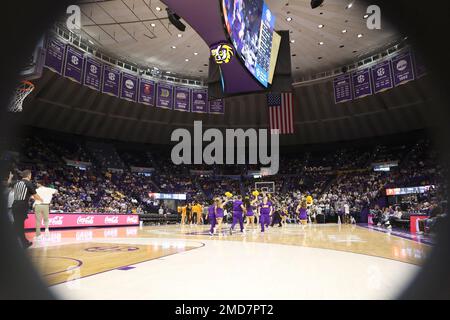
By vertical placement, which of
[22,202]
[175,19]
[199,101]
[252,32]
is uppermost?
[175,19]

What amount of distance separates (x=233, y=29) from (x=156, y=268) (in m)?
5.59

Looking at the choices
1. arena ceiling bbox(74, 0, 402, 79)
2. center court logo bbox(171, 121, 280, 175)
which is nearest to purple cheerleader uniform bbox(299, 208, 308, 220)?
arena ceiling bbox(74, 0, 402, 79)

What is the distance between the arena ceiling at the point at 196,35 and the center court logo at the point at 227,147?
23.4 ft

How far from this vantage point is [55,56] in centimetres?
1744

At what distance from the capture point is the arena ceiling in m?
16.4

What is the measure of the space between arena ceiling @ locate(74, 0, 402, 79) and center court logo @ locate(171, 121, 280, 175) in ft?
23.4

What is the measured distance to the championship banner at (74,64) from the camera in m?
18.3

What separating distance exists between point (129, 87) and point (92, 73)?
2.78 meters

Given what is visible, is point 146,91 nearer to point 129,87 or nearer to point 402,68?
point 129,87

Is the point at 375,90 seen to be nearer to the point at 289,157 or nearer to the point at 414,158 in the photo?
the point at 414,158

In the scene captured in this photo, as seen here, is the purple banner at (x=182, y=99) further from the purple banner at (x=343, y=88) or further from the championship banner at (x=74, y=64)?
the purple banner at (x=343, y=88)

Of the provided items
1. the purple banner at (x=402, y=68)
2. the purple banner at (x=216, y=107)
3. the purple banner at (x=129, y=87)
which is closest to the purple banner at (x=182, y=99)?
the purple banner at (x=216, y=107)

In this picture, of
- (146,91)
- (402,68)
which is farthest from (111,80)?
(402,68)

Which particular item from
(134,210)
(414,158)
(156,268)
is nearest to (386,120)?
(414,158)
